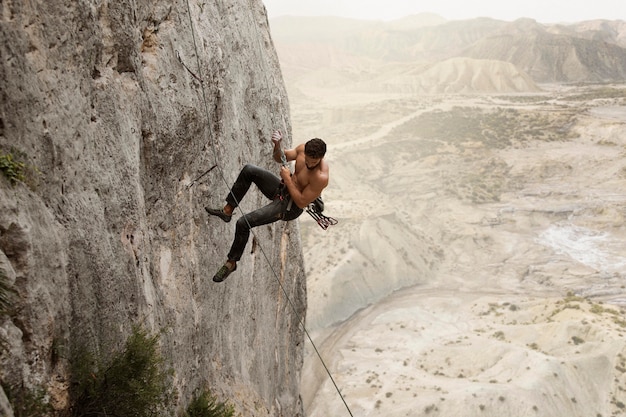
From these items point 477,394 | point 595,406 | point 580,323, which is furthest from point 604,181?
point 477,394

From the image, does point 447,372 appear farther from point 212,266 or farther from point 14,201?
point 14,201

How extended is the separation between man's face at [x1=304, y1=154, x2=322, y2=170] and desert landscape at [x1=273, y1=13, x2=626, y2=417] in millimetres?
22113

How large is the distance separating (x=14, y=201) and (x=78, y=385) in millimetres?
2258

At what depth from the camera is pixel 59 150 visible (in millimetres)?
5539

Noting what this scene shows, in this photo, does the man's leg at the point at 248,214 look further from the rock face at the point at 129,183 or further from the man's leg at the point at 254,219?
the rock face at the point at 129,183

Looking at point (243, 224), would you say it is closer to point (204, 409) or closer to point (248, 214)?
point (248, 214)

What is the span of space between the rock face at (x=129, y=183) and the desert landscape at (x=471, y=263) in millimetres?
19801

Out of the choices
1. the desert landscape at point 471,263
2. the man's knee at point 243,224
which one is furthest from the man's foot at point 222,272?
the desert landscape at point 471,263

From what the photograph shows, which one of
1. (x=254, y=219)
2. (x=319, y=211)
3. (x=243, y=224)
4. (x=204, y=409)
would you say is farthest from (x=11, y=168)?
(x=204, y=409)

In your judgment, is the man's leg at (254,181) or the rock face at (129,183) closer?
the rock face at (129,183)

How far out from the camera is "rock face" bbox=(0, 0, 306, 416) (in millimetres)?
4992

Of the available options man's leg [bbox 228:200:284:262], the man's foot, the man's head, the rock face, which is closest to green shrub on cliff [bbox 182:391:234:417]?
the rock face

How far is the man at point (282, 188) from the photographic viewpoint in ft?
24.3

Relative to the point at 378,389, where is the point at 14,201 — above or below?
above
